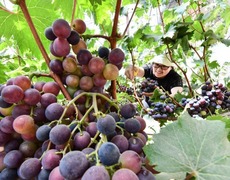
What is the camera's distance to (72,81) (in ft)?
1.54

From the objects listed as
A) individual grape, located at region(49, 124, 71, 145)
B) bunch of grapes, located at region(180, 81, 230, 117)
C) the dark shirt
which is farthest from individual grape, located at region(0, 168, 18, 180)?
the dark shirt

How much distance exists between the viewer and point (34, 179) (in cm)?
39

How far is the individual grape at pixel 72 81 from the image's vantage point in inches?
18.5

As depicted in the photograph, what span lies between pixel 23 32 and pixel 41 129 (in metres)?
0.49

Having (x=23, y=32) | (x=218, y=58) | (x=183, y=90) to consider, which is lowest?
(x=183, y=90)

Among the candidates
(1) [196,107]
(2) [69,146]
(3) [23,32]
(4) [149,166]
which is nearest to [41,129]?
(2) [69,146]

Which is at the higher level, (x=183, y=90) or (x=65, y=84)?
(x=65, y=84)

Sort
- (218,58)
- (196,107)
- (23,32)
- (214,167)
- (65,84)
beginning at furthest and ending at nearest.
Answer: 1. (218,58)
2. (196,107)
3. (23,32)
4. (65,84)
5. (214,167)

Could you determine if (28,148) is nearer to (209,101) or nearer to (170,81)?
(209,101)

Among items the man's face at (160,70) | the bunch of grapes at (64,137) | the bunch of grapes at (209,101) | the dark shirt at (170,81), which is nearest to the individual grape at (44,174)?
the bunch of grapes at (64,137)

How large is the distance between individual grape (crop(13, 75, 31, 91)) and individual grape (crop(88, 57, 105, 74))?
12cm

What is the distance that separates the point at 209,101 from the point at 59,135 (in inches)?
39.0

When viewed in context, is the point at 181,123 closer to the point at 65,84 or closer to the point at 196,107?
the point at 65,84

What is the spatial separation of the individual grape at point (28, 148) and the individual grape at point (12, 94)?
0.24ft
